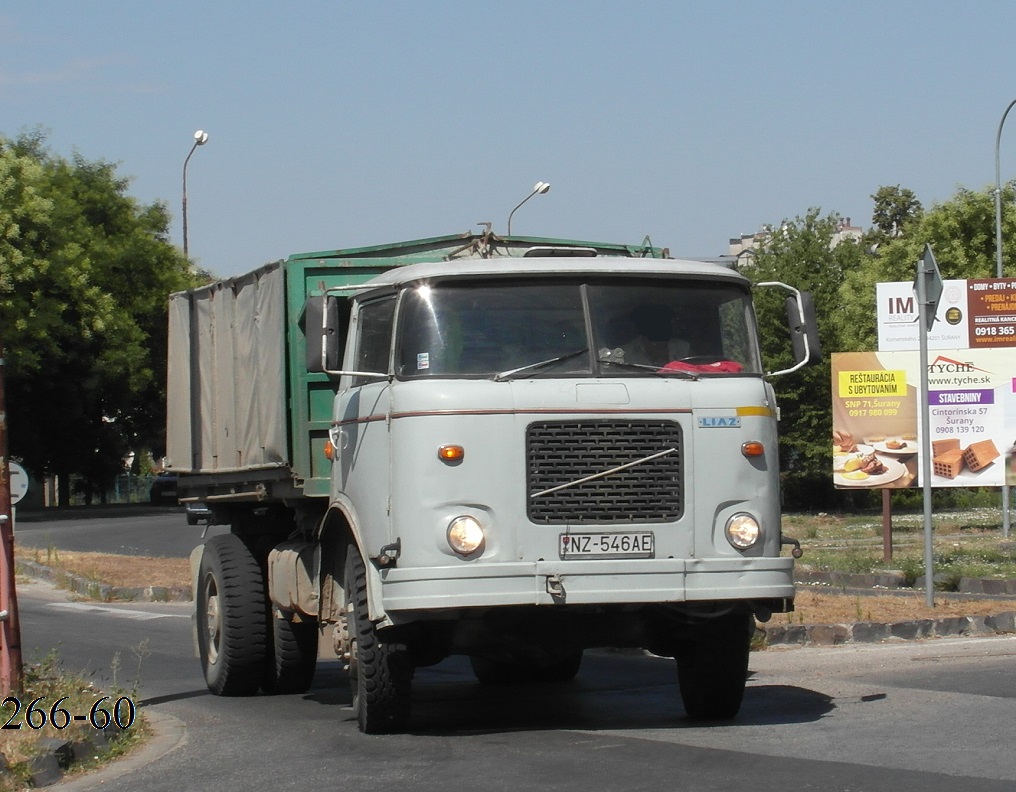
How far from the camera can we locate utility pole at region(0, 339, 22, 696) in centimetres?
945

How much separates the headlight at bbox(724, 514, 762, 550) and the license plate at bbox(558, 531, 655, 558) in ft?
1.44

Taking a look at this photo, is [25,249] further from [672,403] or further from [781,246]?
[672,403]

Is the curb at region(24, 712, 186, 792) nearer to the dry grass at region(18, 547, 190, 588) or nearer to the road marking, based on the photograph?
the road marking

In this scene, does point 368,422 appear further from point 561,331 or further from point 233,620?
point 233,620

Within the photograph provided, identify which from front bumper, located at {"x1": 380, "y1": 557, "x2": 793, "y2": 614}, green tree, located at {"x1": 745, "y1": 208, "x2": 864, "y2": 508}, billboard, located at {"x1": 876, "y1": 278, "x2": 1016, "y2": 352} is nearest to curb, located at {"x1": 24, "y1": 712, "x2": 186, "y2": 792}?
front bumper, located at {"x1": 380, "y1": 557, "x2": 793, "y2": 614}

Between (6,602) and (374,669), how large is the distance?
7.62ft

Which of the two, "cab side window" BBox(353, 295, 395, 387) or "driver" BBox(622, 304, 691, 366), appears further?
"cab side window" BBox(353, 295, 395, 387)

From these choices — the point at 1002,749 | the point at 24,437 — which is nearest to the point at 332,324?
the point at 1002,749

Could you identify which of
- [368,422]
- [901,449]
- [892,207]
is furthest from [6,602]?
[892,207]

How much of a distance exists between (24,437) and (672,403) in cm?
4550

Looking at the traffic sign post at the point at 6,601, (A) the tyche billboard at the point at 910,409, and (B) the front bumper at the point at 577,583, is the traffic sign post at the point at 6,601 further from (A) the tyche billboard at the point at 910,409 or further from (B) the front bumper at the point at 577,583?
(A) the tyche billboard at the point at 910,409

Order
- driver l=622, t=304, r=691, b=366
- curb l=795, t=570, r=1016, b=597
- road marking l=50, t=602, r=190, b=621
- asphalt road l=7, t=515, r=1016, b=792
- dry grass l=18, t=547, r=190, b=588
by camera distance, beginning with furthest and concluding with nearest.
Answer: dry grass l=18, t=547, r=190, b=588 < road marking l=50, t=602, r=190, b=621 < curb l=795, t=570, r=1016, b=597 < driver l=622, t=304, r=691, b=366 < asphalt road l=7, t=515, r=1016, b=792

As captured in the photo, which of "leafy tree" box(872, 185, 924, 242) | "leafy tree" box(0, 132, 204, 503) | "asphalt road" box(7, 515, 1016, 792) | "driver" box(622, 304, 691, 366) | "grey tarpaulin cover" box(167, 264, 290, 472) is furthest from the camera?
"leafy tree" box(872, 185, 924, 242)

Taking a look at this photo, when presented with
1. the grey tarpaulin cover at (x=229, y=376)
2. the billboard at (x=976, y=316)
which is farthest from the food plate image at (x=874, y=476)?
the grey tarpaulin cover at (x=229, y=376)
